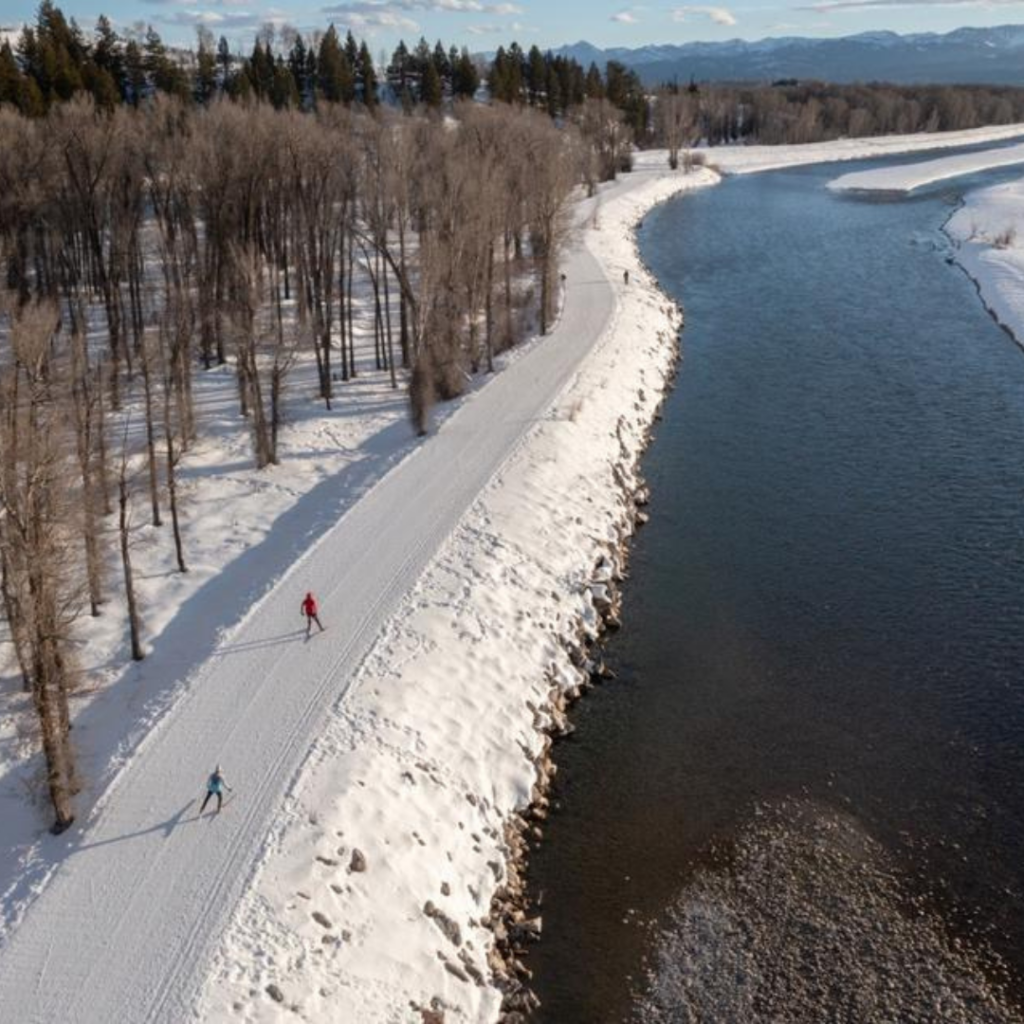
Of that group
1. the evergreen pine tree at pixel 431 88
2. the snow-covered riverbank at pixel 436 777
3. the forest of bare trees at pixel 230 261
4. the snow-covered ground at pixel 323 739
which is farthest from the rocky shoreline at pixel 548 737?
the evergreen pine tree at pixel 431 88

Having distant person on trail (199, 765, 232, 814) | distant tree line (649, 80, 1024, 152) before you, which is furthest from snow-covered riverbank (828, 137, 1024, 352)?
distant person on trail (199, 765, 232, 814)

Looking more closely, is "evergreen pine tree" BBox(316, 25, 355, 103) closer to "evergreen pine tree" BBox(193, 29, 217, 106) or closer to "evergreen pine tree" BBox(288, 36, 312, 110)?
"evergreen pine tree" BBox(288, 36, 312, 110)

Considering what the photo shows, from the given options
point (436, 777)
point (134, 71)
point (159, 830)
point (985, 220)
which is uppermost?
point (134, 71)

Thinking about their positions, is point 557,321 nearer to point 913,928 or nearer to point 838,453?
point 838,453

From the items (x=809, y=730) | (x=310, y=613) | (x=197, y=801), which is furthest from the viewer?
(x=310, y=613)

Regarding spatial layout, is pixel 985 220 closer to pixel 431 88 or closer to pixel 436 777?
pixel 431 88

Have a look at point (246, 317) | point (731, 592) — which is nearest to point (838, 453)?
point (731, 592)

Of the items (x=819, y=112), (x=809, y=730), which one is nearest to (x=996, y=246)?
(x=809, y=730)
